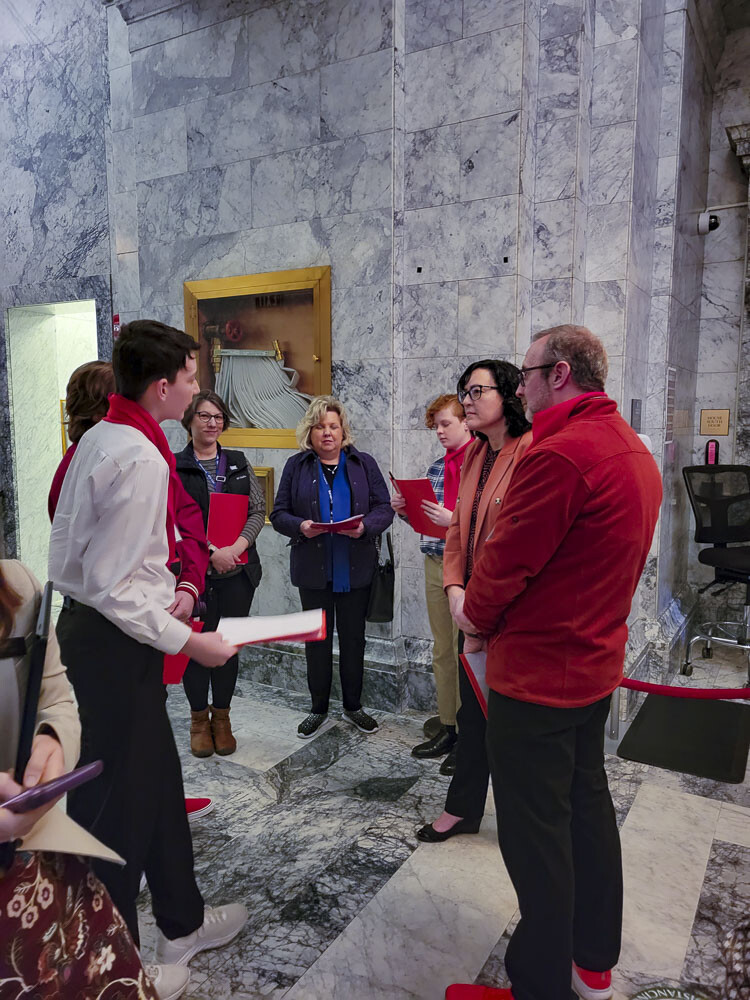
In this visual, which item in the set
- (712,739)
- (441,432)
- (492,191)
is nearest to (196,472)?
(441,432)

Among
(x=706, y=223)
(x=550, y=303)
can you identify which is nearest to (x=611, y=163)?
(x=550, y=303)

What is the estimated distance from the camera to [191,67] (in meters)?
5.24

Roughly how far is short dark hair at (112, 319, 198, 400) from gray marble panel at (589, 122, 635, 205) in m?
3.57

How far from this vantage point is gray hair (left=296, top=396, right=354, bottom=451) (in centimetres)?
422

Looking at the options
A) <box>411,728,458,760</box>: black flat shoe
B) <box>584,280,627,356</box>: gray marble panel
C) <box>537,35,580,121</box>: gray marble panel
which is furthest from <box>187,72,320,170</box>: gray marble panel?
<box>411,728,458,760</box>: black flat shoe

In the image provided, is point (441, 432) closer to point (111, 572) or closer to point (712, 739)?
point (111, 572)

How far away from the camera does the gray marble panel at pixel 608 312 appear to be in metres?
4.70

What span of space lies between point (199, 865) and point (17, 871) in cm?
214

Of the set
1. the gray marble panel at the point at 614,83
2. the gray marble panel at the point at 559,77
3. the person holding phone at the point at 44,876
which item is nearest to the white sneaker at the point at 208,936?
the person holding phone at the point at 44,876

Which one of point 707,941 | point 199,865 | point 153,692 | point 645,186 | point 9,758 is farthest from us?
point 645,186

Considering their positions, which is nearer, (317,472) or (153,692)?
(153,692)

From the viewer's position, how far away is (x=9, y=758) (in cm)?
129

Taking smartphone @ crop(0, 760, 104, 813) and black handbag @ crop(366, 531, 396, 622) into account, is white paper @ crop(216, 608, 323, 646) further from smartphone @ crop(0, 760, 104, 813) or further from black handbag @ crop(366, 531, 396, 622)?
black handbag @ crop(366, 531, 396, 622)

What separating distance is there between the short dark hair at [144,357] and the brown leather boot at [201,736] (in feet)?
8.21
